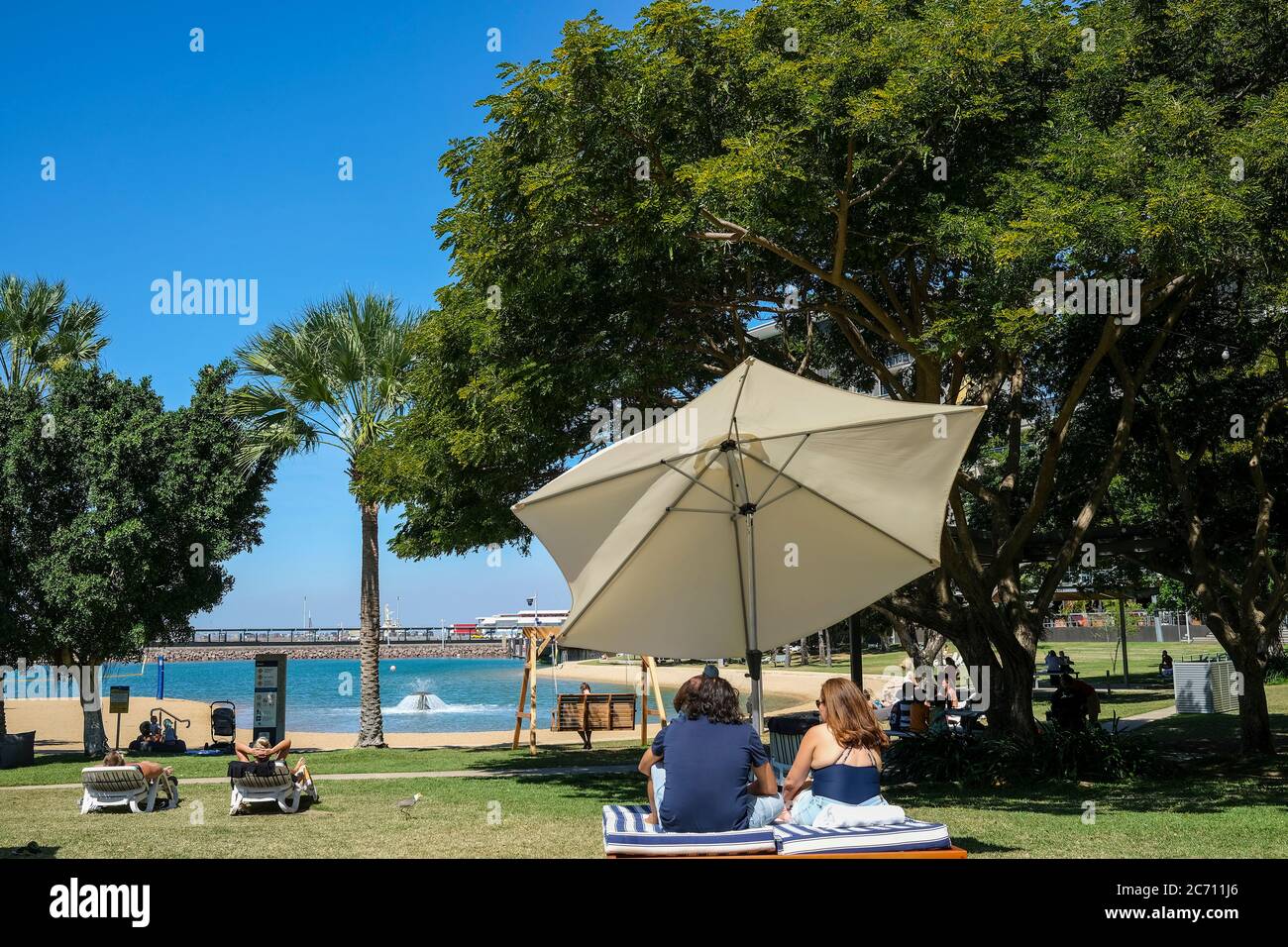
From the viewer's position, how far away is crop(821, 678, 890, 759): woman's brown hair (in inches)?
264

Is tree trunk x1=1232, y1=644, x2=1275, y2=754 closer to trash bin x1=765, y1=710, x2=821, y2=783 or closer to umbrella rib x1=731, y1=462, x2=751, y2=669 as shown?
trash bin x1=765, y1=710, x2=821, y2=783

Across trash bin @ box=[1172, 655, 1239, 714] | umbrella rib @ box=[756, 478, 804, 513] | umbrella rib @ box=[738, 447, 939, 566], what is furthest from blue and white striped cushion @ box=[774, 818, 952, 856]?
trash bin @ box=[1172, 655, 1239, 714]

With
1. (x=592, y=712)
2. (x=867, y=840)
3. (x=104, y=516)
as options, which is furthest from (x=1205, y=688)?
(x=104, y=516)

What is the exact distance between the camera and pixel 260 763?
511 inches

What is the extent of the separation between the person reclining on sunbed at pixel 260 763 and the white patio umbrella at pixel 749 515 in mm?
6170

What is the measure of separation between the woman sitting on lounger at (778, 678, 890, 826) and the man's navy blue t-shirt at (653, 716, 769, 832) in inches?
15.4

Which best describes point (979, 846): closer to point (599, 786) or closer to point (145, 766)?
point (599, 786)

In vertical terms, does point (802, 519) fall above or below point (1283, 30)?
below

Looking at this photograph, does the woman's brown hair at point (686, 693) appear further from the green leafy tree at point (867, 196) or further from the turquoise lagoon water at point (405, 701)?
the turquoise lagoon water at point (405, 701)

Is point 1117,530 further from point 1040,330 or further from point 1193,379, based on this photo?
point 1040,330

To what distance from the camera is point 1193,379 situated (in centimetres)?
1847

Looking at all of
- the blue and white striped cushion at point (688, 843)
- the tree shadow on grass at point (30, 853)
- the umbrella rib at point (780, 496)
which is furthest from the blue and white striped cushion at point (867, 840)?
the tree shadow on grass at point (30, 853)
